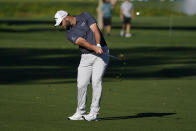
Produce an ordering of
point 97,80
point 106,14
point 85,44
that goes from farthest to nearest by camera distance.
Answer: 1. point 106,14
2. point 97,80
3. point 85,44

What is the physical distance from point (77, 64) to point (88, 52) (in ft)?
43.2

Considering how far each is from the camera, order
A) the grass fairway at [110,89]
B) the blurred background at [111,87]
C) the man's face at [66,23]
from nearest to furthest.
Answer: the man's face at [66,23], the grass fairway at [110,89], the blurred background at [111,87]

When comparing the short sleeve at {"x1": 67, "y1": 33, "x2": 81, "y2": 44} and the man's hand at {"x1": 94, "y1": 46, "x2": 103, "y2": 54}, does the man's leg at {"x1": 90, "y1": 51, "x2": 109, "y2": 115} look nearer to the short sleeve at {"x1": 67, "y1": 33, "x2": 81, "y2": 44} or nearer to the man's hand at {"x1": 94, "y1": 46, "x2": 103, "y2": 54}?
the man's hand at {"x1": 94, "y1": 46, "x2": 103, "y2": 54}

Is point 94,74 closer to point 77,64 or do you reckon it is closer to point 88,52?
point 88,52

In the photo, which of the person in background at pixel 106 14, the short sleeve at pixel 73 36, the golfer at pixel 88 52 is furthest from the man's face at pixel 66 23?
the person in background at pixel 106 14

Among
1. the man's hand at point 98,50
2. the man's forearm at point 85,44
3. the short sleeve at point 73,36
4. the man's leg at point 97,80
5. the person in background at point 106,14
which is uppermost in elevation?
the short sleeve at point 73,36

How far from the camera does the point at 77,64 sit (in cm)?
2580

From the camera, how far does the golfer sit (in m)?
12.4

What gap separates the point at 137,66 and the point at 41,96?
8.84 m

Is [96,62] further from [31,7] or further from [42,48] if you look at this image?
[31,7]

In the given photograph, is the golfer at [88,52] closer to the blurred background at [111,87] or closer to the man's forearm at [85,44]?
the man's forearm at [85,44]

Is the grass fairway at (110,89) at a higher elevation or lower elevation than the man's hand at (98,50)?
lower

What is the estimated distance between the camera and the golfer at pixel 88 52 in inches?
487

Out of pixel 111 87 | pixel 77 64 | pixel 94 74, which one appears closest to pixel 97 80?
pixel 94 74
